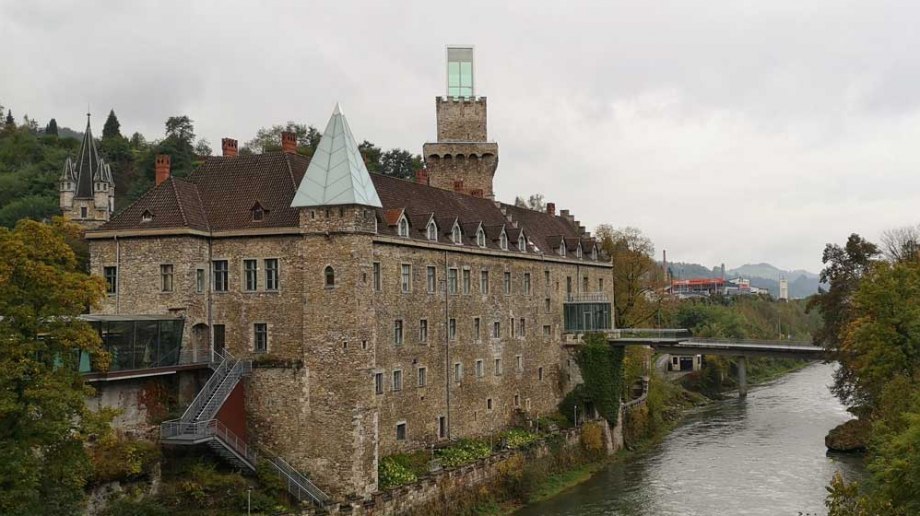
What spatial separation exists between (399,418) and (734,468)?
62.9 feet

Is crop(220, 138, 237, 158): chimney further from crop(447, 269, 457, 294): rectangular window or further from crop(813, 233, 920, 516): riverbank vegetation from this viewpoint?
crop(813, 233, 920, 516): riverbank vegetation

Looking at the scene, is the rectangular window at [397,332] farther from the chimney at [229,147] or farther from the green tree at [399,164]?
the green tree at [399,164]

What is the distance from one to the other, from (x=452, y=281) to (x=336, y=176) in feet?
36.9

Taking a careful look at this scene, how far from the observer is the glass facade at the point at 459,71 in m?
61.9

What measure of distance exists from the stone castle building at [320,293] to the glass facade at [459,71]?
17408 mm

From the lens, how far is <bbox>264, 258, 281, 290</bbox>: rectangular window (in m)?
37.0

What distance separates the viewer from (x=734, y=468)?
47.4m

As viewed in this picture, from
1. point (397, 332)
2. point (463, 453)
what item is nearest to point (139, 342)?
point (397, 332)

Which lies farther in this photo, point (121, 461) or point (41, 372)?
point (121, 461)

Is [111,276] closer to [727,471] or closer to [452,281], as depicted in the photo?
[452,281]

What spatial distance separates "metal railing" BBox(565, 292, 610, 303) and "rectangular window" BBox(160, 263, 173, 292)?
93.3ft

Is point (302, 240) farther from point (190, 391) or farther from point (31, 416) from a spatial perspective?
point (31, 416)

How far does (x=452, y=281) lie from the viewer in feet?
147

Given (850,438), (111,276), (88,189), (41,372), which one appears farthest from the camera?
(88,189)
